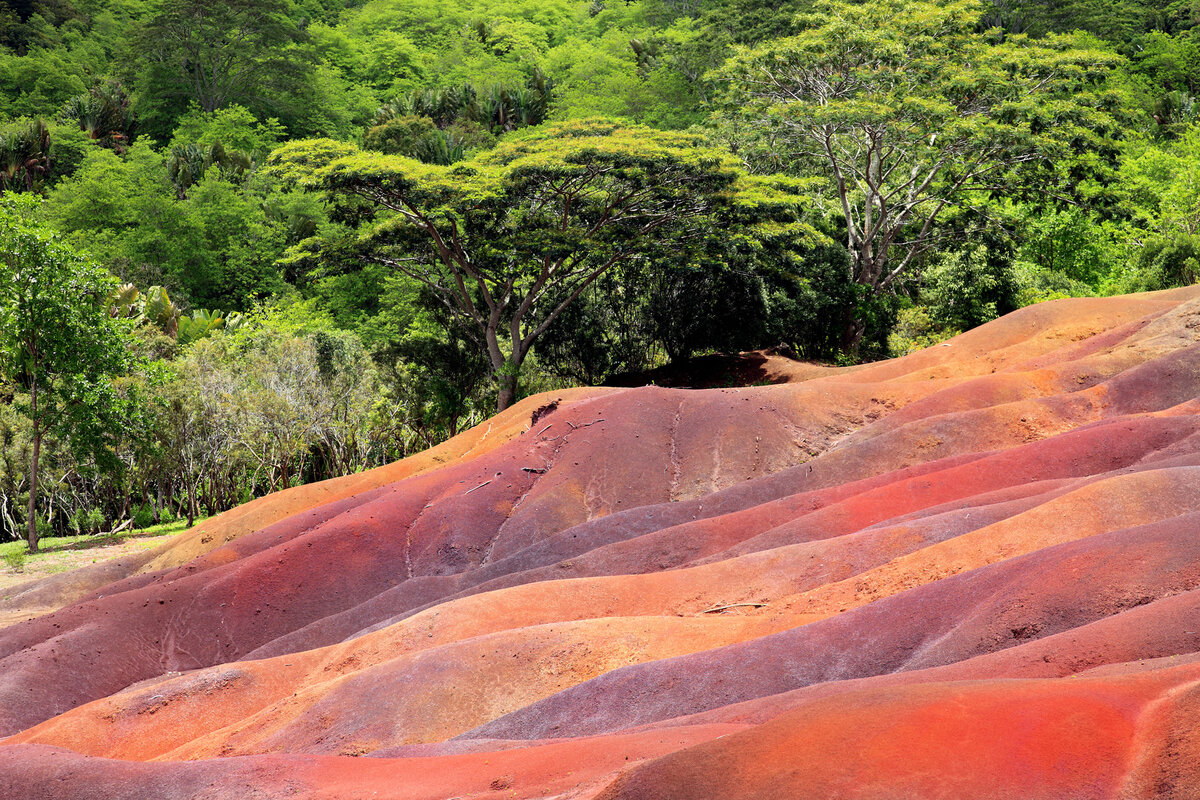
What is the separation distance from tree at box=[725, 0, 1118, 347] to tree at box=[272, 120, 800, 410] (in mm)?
3354

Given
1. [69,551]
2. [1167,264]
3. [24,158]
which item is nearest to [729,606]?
[69,551]

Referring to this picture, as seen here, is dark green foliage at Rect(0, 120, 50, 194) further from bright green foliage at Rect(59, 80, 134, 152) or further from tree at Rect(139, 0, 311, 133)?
tree at Rect(139, 0, 311, 133)

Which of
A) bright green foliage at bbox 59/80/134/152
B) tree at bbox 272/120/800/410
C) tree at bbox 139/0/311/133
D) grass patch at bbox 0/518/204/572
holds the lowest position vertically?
grass patch at bbox 0/518/204/572

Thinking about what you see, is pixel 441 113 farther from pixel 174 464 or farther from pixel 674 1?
pixel 174 464

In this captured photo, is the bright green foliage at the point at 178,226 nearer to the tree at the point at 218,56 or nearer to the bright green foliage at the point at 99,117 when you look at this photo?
the bright green foliage at the point at 99,117

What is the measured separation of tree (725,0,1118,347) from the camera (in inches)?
1063

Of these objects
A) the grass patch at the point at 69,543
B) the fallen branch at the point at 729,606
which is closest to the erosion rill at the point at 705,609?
the fallen branch at the point at 729,606

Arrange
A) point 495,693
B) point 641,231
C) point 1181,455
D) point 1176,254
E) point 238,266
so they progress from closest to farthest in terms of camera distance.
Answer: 1. point 495,693
2. point 1181,455
3. point 641,231
4. point 1176,254
5. point 238,266

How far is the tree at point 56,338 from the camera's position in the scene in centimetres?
2200

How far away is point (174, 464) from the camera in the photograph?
26.6 meters

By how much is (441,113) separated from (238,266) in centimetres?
1811

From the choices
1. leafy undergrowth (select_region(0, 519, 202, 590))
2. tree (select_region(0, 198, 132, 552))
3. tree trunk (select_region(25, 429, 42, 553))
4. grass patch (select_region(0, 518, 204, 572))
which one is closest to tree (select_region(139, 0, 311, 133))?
grass patch (select_region(0, 518, 204, 572))

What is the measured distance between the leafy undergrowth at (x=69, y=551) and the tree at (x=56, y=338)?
848 millimetres

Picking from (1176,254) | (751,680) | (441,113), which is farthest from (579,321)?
(441,113)
